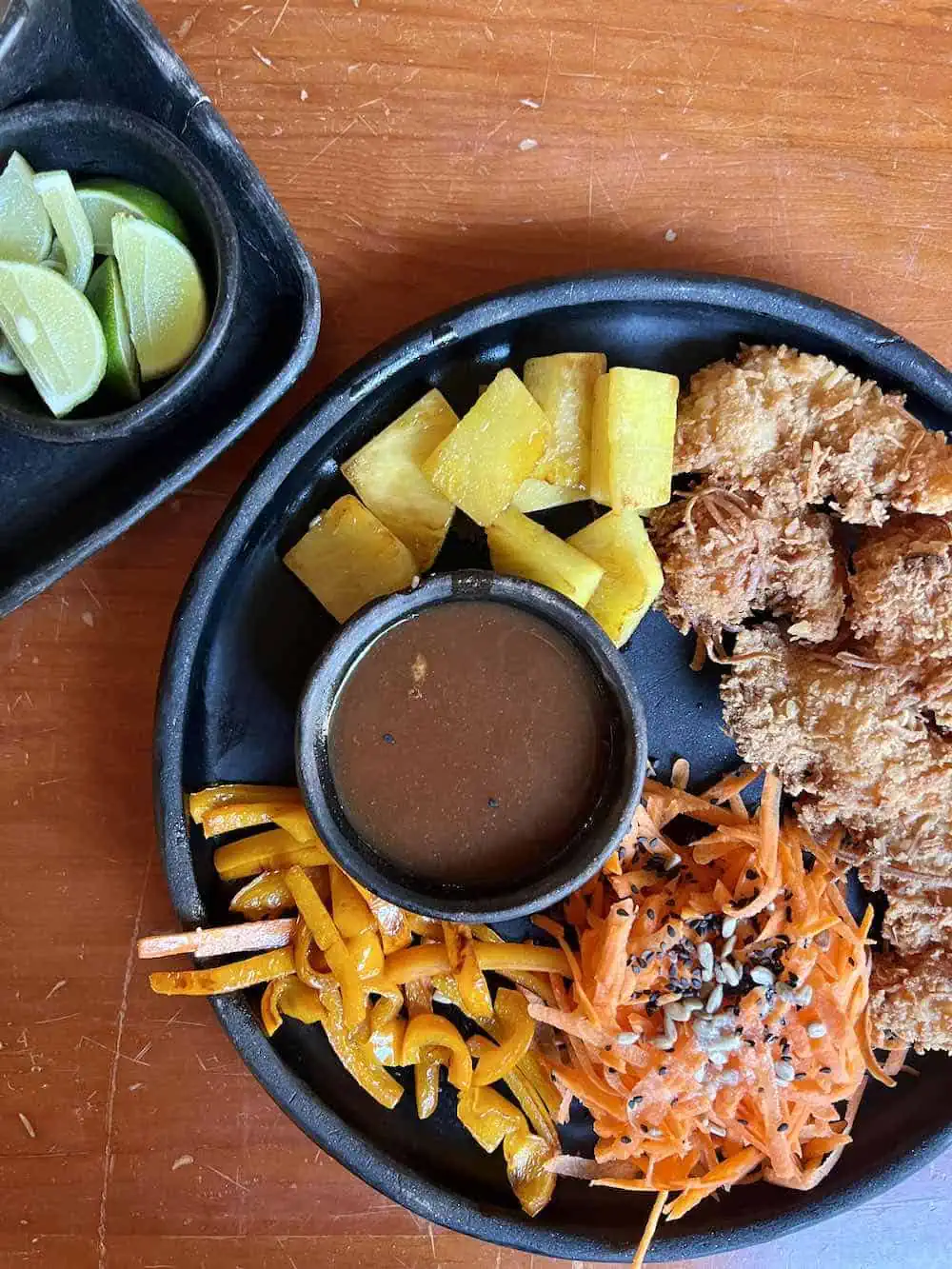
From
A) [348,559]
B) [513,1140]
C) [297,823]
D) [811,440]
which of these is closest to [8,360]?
[348,559]

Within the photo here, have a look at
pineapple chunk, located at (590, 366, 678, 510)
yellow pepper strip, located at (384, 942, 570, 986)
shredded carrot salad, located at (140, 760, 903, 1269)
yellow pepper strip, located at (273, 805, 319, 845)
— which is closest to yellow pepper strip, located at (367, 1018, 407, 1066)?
shredded carrot salad, located at (140, 760, 903, 1269)

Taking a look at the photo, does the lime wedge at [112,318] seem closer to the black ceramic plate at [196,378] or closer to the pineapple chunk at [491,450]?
the black ceramic plate at [196,378]

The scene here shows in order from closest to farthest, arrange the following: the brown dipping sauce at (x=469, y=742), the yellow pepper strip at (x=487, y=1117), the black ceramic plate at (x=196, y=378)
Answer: the black ceramic plate at (x=196, y=378)
the brown dipping sauce at (x=469, y=742)
the yellow pepper strip at (x=487, y=1117)

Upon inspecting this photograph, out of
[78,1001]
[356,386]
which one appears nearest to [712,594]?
[356,386]

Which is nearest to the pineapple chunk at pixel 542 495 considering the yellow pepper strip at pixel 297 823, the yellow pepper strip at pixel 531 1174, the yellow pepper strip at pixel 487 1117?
the yellow pepper strip at pixel 297 823

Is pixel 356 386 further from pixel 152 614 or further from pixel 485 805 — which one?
pixel 485 805

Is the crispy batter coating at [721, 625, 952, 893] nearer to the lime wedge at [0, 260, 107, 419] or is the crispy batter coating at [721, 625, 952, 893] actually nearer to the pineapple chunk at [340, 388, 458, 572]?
the pineapple chunk at [340, 388, 458, 572]
